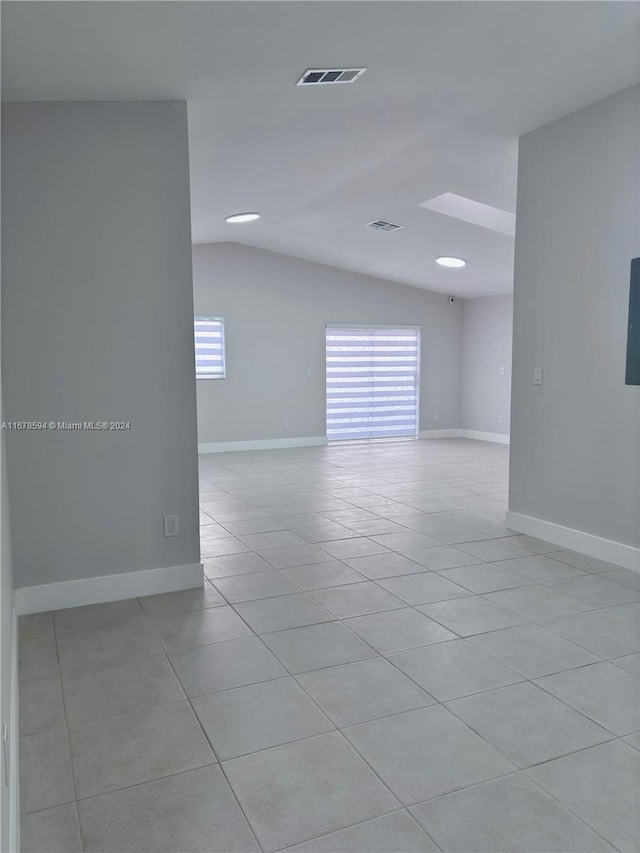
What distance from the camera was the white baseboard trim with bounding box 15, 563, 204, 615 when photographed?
3.16 meters

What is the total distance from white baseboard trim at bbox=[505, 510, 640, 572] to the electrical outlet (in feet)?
7.97

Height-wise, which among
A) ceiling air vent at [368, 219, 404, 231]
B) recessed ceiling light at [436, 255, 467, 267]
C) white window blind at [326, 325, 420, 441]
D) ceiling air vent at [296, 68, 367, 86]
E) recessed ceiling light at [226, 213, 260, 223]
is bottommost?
white window blind at [326, 325, 420, 441]

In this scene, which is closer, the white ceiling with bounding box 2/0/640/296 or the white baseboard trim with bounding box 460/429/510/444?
the white ceiling with bounding box 2/0/640/296

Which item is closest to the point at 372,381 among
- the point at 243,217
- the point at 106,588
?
the point at 243,217

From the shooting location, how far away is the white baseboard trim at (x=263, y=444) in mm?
8594

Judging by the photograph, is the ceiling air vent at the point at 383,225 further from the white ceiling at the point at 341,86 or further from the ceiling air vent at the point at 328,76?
the ceiling air vent at the point at 328,76

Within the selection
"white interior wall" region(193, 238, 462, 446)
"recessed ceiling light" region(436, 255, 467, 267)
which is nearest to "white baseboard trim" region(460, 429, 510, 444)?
"white interior wall" region(193, 238, 462, 446)

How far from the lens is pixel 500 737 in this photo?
6.76ft

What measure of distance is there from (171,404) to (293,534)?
1563 mm

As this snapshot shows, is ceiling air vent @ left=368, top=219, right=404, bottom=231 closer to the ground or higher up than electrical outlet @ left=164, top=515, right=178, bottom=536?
higher up

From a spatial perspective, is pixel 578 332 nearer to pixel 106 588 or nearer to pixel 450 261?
pixel 106 588

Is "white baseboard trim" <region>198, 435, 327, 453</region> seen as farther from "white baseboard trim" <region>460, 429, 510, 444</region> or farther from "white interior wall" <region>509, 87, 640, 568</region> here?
"white interior wall" <region>509, 87, 640, 568</region>

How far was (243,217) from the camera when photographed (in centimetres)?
651

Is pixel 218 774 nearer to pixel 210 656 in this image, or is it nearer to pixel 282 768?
pixel 282 768
